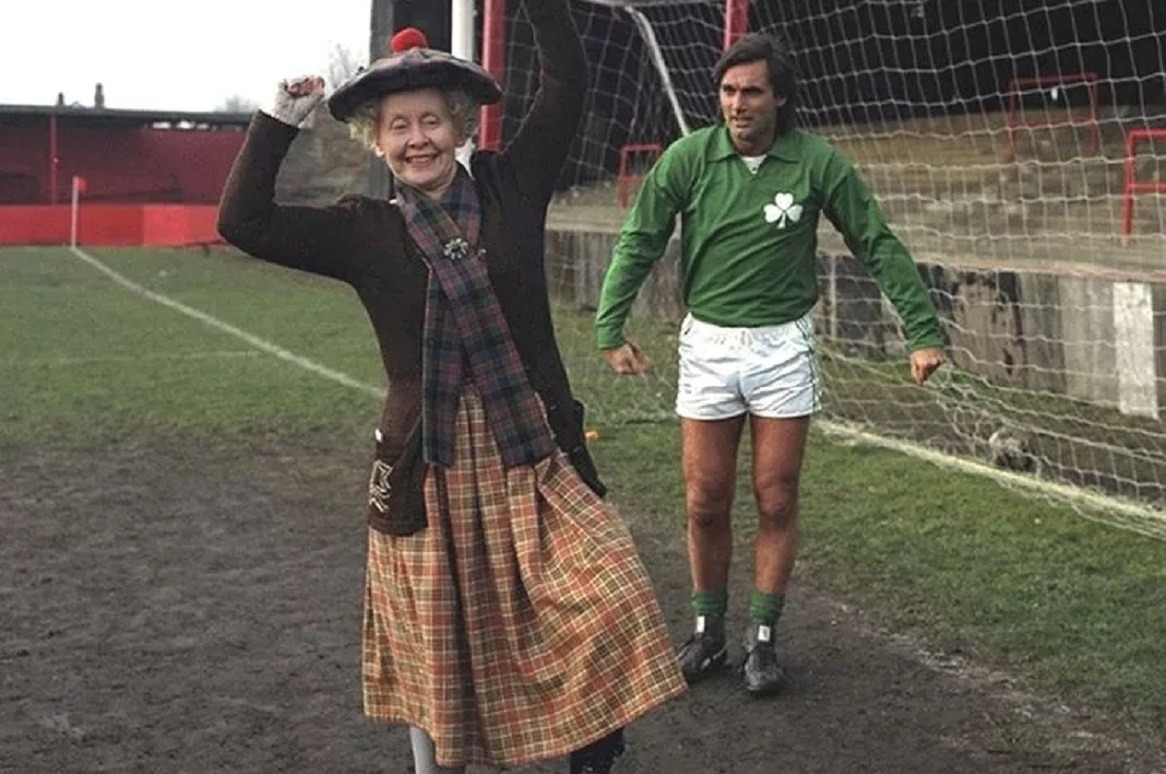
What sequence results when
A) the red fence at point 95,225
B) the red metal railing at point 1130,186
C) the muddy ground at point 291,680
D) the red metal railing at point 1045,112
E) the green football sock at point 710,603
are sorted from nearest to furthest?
the muddy ground at point 291,680 < the green football sock at point 710,603 < the red metal railing at point 1130,186 < the red metal railing at point 1045,112 < the red fence at point 95,225

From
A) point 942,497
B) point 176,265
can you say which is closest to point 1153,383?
point 942,497

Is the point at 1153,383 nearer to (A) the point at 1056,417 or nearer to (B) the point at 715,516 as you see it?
(A) the point at 1056,417

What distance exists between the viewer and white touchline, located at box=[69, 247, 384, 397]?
11883mm

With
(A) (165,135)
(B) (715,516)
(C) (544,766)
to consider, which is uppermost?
(A) (165,135)

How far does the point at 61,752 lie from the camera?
4484 mm

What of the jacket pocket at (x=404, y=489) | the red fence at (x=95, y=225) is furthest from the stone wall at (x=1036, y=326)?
the red fence at (x=95, y=225)

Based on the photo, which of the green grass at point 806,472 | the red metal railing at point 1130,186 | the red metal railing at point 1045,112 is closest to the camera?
the green grass at point 806,472

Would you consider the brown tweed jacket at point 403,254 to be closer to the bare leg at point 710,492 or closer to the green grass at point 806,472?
the bare leg at point 710,492

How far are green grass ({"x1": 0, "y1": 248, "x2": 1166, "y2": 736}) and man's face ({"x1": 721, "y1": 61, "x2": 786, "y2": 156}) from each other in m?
1.75

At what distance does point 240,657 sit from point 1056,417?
5770 millimetres

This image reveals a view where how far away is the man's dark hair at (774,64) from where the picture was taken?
4777 mm

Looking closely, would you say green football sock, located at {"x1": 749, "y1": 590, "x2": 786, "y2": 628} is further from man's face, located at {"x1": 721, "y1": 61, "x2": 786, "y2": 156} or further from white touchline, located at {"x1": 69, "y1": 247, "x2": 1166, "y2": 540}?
white touchline, located at {"x1": 69, "y1": 247, "x2": 1166, "y2": 540}

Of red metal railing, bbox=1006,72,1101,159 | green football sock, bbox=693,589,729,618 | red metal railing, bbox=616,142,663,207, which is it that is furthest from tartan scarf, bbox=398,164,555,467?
red metal railing, bbox=616,142,663,207

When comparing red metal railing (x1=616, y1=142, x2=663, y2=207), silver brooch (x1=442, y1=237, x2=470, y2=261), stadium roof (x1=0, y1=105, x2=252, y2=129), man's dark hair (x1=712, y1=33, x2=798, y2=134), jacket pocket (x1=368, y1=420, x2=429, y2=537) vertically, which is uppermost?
stadium roof (x1=0, y1=105, x2=252, y2=129)
